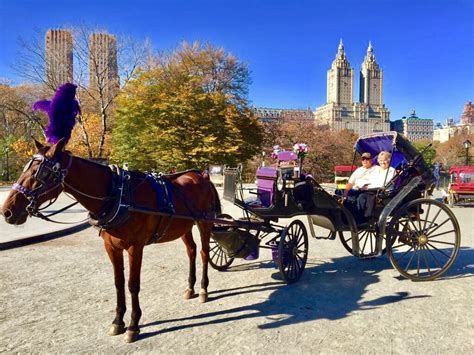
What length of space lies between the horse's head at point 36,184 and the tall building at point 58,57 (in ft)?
82.3

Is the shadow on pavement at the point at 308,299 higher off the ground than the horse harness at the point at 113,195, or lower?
lower

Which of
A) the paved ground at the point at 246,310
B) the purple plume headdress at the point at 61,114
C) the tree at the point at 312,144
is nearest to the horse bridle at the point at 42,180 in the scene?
the purple plume headdress at the point at 61,114

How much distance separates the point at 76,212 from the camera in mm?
13195

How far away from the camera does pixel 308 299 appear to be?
4.88 m

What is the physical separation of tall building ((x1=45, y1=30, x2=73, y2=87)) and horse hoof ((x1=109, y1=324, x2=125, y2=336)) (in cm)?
2526

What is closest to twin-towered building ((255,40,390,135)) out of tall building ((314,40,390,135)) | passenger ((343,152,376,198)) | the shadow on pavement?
tall building ((314,40,390,135))

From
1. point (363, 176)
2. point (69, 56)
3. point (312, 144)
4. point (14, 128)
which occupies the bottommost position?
point (363, 176)

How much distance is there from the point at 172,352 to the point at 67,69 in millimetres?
27053

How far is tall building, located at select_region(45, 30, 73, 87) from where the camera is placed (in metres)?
25.8

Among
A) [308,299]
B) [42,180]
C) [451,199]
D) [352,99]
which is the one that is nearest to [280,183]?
[308,299]

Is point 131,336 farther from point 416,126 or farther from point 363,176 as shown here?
point 416,126

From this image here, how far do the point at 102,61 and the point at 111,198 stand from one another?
26.1 m

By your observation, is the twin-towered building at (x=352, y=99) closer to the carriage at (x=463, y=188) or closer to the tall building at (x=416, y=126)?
the tall building at (x=416, y=126)

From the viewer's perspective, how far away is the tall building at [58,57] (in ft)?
84.8
